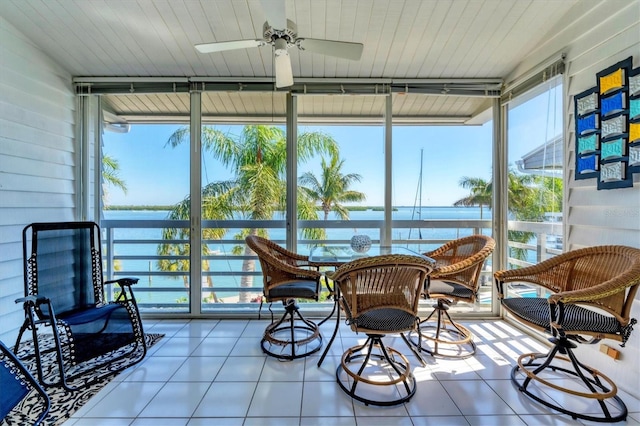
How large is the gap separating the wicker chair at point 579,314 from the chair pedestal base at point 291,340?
1.54 metres

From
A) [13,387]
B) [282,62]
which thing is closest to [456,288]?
[282,62]

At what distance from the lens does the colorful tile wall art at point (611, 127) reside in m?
1.79

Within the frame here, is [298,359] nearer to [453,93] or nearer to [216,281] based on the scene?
[216,281]

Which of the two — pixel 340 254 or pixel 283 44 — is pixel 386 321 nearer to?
pixel 340 254

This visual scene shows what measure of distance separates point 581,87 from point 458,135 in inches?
44.3

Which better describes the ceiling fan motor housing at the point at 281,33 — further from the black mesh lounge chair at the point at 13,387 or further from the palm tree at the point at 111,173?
the palm tree at the point at 111,173

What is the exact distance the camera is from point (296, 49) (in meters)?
2.61

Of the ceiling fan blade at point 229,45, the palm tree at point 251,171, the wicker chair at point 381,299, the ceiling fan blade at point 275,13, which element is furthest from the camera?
the palm tree at point 251,171

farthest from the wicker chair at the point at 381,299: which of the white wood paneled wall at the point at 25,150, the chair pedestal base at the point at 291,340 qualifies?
the white wood paneled wall at the point at 25,150

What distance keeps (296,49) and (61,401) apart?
3255 mm

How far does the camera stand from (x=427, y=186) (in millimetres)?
3186

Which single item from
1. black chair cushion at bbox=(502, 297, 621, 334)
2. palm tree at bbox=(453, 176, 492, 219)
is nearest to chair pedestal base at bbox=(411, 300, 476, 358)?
black chair cushion at bbox=(502, 297, 621, 334)

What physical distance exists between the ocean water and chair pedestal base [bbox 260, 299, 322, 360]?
77 cm

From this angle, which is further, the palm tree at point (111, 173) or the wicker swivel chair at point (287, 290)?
the palm tree at point (111, 173)
